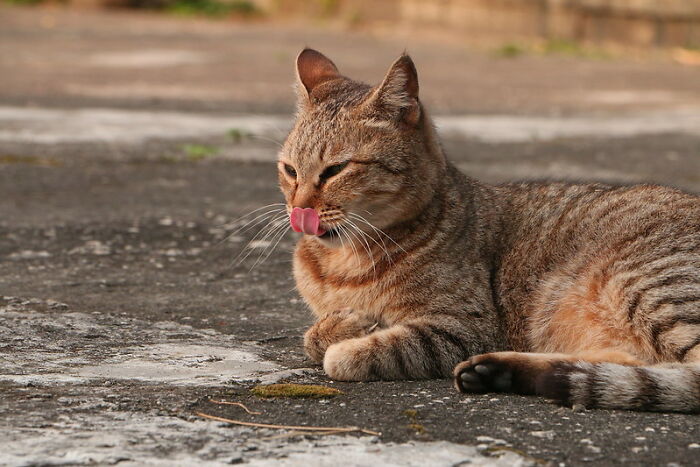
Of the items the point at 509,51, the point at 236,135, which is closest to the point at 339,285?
the point at 236,135

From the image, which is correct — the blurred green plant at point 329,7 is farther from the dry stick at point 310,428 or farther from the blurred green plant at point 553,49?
the dry stick at point 310,428

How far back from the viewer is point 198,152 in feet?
29.1

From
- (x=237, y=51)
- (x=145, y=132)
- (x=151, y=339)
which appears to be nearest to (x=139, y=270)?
(x=151, y=339)

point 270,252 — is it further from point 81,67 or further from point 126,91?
point 81,67

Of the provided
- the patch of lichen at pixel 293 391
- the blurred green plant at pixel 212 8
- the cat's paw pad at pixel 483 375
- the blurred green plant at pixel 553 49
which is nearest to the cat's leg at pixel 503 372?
the cat's paw pad at pixel 483 375

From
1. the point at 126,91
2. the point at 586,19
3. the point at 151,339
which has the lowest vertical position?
the point at 151,339

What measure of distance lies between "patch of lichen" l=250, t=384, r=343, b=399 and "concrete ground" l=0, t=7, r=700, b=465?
0.06 meters

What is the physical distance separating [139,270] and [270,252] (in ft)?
2.63

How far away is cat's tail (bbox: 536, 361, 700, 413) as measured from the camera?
12.2 ft

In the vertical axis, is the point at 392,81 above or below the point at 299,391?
above

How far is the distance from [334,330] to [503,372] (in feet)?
2.49

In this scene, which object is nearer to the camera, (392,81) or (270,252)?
(392,81)

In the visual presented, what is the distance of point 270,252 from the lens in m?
6.31

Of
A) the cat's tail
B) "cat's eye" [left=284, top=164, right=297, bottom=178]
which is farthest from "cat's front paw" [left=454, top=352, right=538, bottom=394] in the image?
"cat's eye" [left=284, top=164, right=297, bottom=178]
